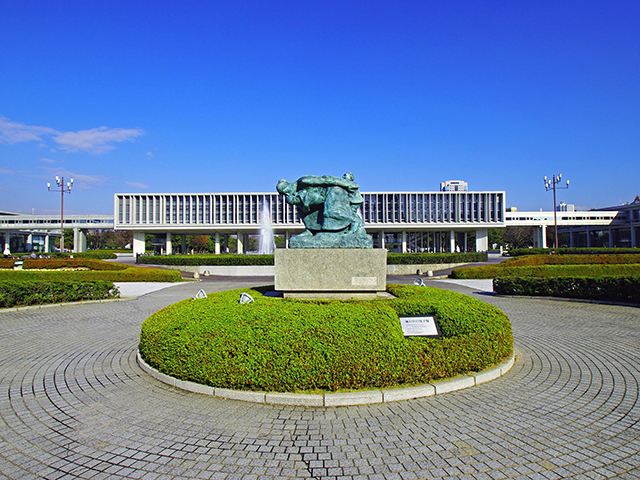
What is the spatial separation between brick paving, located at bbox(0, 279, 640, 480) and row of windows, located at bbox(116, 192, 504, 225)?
153 feet

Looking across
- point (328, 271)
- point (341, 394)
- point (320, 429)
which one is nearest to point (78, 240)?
point (328, 271)

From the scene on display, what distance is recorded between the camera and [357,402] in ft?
14.9

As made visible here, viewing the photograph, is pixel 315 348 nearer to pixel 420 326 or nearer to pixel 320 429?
pixel 320 429

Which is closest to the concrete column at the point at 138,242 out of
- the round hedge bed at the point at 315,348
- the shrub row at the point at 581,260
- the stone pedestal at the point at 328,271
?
the shrub row at the point at 581,260

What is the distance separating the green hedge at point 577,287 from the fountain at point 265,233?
1379 inches

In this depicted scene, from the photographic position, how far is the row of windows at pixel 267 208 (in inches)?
2047

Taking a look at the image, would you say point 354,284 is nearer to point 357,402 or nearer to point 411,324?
point 411,324

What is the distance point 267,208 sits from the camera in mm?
52156

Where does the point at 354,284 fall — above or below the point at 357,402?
above

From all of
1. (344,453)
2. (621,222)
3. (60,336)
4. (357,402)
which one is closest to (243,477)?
(344,453)

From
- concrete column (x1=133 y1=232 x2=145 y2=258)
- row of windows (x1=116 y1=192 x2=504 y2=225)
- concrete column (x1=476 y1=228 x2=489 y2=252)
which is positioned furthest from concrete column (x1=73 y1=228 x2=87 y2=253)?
concrete column (x1=476 y1=228 x2=489 y2=252)

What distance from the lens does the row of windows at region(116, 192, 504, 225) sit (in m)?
52.0

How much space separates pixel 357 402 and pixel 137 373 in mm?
3568

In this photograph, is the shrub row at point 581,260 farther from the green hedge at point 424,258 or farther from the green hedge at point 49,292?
the green hedge at point 49,292
